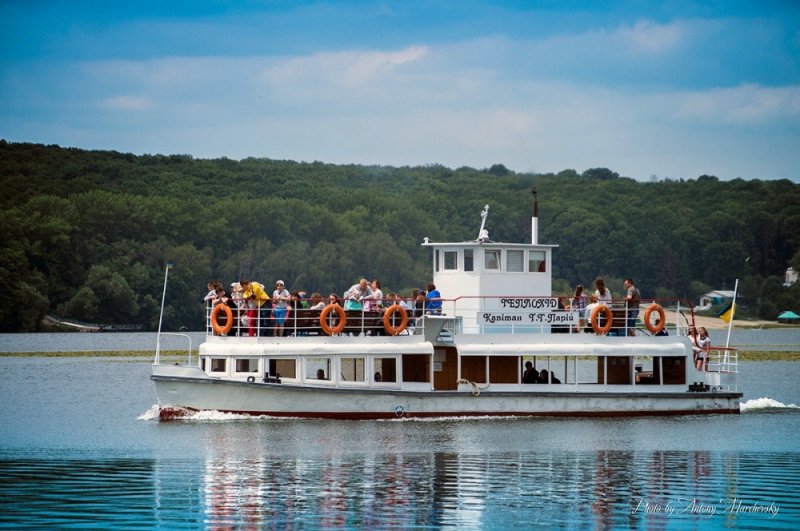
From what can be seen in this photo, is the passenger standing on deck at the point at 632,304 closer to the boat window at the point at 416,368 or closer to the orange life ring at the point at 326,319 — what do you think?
the boat window at the point at 416,368

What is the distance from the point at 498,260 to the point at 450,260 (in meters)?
1.31

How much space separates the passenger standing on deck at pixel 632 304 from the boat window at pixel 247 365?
9.41 meters

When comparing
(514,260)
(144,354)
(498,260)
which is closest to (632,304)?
(514,260)

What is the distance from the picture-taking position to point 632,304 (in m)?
31.5

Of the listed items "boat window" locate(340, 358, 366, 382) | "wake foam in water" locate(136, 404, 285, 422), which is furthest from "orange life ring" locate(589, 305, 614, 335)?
"wake foam in water" locate(136, 404, 285, 422)

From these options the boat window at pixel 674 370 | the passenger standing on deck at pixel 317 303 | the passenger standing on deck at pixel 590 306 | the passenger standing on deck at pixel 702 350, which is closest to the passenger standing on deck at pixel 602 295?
the passenger standing on deck at pixel 590 306

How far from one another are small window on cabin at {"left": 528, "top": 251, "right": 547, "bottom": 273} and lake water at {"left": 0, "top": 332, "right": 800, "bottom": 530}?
4.78 metres

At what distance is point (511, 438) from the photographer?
91.0 ft

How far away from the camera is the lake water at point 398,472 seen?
1967 centimetres

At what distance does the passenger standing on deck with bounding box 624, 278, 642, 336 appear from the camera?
31.0 m

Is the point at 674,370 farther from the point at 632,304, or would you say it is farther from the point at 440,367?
the point at 440,367

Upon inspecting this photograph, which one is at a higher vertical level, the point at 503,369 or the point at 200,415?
the point at 503,369

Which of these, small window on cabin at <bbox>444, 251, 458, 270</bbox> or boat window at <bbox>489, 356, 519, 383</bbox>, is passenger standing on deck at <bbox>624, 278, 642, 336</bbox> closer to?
boat window at <bbox>489, 356, 519, 383</bbox>

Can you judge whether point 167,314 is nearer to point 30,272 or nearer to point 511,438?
point 30,272
